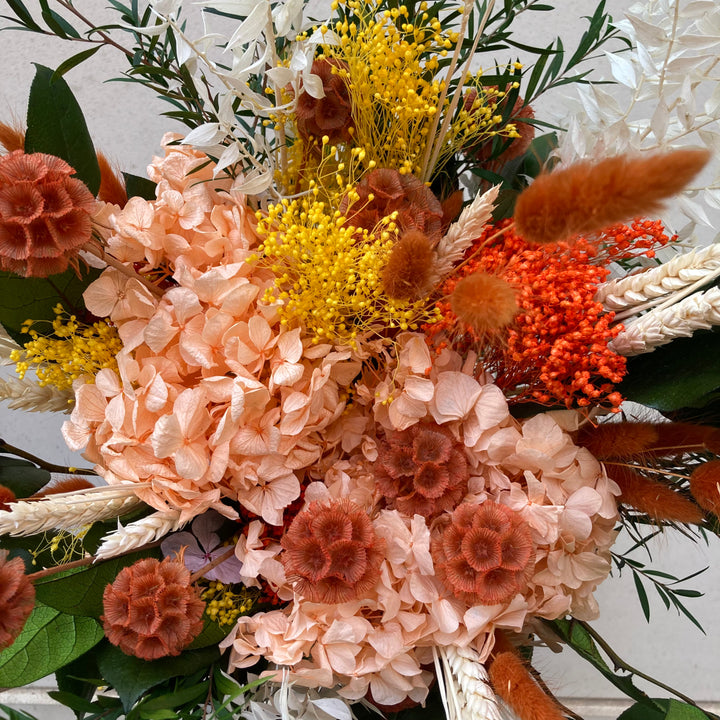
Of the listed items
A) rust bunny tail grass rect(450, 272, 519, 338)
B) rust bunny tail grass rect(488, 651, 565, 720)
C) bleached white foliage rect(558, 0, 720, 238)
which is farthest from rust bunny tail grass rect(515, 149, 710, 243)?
rust bunny tail grass rect(488, 651, 565, 720)

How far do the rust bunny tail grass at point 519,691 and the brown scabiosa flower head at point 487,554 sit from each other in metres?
0.04

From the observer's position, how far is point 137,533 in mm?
407

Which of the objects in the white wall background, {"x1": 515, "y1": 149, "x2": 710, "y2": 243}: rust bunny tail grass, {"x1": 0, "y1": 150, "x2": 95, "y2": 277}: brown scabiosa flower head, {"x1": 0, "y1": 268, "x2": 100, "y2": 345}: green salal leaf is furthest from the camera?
the white wall background

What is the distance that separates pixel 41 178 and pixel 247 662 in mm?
336

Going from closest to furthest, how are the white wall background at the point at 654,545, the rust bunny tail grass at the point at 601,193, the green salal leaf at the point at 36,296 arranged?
the rust bunny tail grass at the point at 601,193
the green salal leaf at the point at 36,296
the white wall background at the point at 654,545

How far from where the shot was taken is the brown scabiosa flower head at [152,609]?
405 mm

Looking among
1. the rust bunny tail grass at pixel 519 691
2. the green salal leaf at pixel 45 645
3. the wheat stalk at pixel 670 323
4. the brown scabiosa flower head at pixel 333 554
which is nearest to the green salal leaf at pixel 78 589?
the green salal leaf at pixel 45 645

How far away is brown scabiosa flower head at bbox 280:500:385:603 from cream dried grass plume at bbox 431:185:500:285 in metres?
0.16

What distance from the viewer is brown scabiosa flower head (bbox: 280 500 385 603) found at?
1.41 feet

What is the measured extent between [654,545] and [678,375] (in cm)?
54

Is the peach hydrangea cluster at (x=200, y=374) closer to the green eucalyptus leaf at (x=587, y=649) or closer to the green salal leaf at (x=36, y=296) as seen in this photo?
the green salal leaf at (x=36, y=296)

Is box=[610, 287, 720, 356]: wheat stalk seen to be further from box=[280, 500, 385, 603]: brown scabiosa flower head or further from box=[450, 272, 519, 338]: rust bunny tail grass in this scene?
box=[280, 500, 385, 603]: brown scabiosa flower head

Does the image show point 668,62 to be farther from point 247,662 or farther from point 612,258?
point 247,662

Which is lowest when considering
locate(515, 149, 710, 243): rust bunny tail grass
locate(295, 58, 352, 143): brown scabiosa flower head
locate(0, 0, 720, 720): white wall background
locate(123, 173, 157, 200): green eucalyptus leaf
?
locate(0, 0, 720, 720): white wall background
